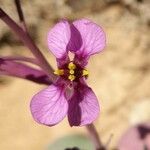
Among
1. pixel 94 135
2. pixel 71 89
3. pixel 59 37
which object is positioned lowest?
pixel 94 135

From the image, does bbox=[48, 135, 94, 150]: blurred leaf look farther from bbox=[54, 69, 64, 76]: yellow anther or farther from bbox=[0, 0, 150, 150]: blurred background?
bbox=[54, 69, 64, 76]: yellow anther

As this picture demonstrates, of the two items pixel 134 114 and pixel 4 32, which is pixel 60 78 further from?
pixel 4 32

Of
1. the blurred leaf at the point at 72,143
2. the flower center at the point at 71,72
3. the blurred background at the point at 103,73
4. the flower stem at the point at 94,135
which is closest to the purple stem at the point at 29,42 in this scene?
the flower center at the point at 71,72

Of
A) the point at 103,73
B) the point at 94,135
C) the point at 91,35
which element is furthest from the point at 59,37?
the point at 103,73

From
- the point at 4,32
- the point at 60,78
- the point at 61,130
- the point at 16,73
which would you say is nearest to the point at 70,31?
the point at 60,78

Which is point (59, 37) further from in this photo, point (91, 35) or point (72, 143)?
point (72, 143)
